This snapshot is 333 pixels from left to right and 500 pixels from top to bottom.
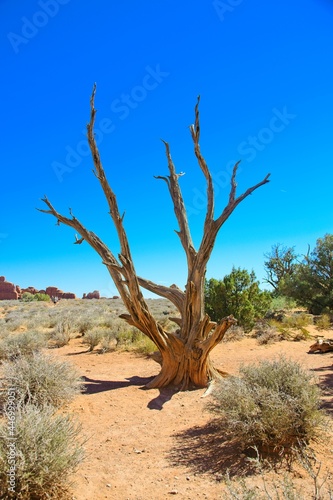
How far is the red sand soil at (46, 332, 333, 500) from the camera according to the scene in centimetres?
328

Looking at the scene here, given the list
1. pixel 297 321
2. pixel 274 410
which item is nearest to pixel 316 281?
pixel 297 321

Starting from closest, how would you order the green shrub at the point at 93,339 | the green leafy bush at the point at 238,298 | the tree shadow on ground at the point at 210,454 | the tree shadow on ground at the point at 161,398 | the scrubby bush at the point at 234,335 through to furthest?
1. the tree shadow on ground at the point at 210,454
2. the tree shadow on ground at the point at 161,398
3. the green shrub at the point at 93,339
4. the scrubby bush at the point at 234,335
5. the green leafy bush at the point at 238,298

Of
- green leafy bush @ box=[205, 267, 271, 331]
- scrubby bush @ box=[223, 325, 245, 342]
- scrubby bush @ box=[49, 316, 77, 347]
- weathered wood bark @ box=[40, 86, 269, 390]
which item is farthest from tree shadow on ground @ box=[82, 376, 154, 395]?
green leafy bush @ box=[205, 267, 271, 331]

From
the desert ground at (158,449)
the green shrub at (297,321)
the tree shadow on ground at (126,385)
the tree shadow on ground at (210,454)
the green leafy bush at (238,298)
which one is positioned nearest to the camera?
the desert ground at (158,449)

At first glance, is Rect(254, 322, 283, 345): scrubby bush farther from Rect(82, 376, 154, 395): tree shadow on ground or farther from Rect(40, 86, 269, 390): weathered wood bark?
Rect(82, 376, 154, 395): tree shadow on ground

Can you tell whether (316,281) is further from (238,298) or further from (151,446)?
(151,446)

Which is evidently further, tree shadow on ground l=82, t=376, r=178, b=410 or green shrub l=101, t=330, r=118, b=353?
green shrub l=101, t=330, r=118, b=353

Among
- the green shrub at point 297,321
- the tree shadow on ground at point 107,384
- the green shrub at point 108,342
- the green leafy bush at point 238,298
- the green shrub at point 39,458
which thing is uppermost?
the green leafy bush at point 238,298

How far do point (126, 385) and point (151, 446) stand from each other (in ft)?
9.77

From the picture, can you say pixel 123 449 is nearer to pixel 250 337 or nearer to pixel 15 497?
pixel 15 497

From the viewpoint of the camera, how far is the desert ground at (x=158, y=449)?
323cm

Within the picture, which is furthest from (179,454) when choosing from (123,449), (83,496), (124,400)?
(124,400)

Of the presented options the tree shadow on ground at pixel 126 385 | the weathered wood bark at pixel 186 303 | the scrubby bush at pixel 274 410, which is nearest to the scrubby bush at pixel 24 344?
the tree shadow on ground at pixel 126 385

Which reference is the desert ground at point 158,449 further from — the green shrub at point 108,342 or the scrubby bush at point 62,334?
the scrubby bush at point 62,334
